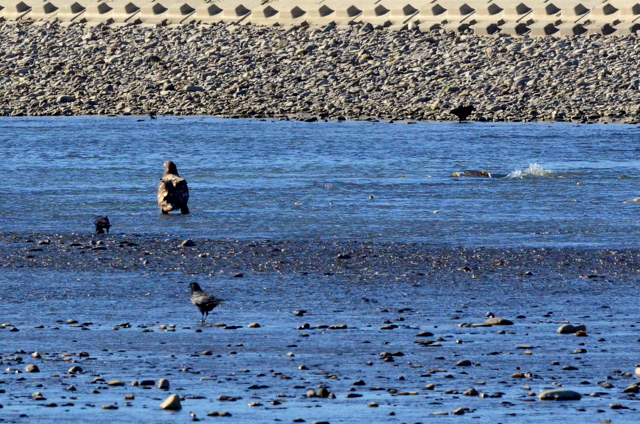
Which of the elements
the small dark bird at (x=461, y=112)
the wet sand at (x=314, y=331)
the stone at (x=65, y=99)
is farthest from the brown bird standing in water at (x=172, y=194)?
the stone at (x=65, y=99)

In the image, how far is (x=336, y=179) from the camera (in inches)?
746

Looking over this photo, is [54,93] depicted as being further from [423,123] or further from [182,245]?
[182,245]

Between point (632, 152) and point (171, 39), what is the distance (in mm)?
22526

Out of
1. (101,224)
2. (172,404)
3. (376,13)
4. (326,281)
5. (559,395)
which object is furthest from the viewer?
(376,13)

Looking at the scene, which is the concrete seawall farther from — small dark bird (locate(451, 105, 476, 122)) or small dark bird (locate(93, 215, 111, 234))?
small dark bird (locate(93, 215, 111, 234))

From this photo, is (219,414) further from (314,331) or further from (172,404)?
(314,331)

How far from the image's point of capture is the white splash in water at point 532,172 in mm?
18938

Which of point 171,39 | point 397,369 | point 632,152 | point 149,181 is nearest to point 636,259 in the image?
point 397,369

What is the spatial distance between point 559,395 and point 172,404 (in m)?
2.01

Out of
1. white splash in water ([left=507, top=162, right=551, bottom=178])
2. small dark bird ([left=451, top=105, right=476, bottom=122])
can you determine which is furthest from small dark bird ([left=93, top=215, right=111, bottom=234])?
small dark bird ([left=451, top=105, right=476, bottom=122])

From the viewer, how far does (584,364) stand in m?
8.11

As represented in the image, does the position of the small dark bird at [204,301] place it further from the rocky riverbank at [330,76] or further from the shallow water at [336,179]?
the rocky riverbank at [330,76]

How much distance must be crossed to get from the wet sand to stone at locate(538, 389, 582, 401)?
71 mm

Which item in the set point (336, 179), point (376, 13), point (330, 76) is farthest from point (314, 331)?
point (376, 13)
